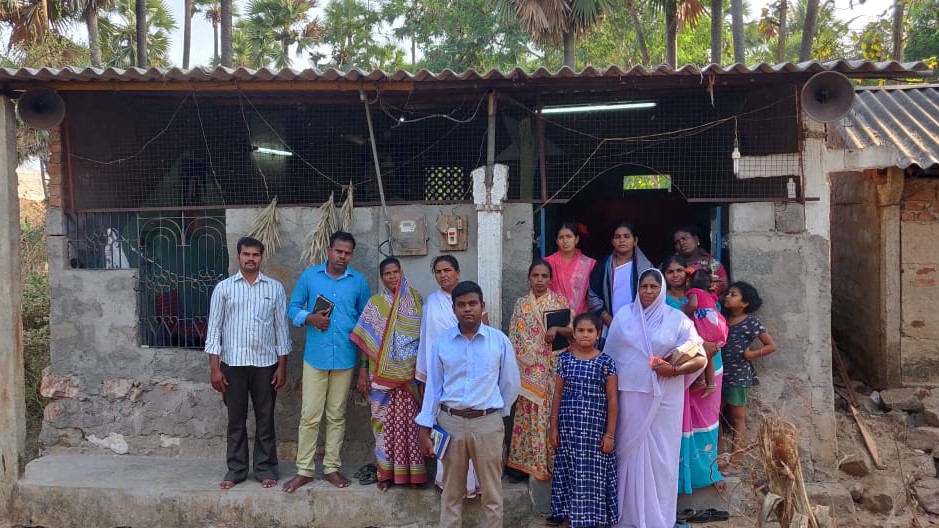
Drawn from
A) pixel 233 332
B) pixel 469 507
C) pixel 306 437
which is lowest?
pixel 469 507

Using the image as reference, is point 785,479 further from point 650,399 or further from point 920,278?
point 920,278

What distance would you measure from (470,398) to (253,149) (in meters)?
3.06

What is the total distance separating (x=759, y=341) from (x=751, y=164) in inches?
50.4

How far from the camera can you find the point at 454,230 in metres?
5.18

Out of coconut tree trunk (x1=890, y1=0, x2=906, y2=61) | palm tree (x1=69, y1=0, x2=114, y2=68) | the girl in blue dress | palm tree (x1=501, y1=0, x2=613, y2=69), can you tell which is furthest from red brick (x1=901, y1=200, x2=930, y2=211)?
palm tree (x1=69, y1=0, x2=114, y2=68)

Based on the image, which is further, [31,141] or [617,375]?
[31,141]

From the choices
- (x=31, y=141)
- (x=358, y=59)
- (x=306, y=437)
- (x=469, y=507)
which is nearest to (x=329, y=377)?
(x=306, y=437)

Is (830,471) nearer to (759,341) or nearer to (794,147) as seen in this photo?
(759,341)

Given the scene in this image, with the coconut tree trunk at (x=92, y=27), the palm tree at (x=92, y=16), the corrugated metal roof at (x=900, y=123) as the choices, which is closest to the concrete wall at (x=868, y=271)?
the corrugated metal roof at (x=900, y=123)

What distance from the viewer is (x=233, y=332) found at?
463 cm

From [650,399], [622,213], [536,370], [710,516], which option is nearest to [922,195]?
[622,213]

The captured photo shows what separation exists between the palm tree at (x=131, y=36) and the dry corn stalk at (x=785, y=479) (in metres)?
12.6

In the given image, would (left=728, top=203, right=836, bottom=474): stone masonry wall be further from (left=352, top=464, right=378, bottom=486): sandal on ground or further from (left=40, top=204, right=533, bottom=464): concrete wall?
(left=40, top=204, right=533, bottom=464): concrete wall

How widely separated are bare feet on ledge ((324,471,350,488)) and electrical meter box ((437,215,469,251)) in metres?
1.76
